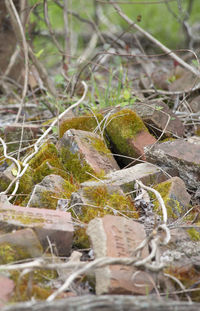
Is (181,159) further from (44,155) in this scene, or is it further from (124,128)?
(44,155)

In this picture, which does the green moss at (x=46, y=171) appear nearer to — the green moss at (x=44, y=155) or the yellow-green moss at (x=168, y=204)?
the green moss at (x=44, y=155)

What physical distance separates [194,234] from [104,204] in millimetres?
634

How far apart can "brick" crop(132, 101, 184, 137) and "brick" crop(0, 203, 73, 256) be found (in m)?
1.60

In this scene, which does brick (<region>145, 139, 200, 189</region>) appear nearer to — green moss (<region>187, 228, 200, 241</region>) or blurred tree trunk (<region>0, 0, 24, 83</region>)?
green moss (<region>187, 228, 200, 241</region>)

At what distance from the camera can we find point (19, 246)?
2.37 meters

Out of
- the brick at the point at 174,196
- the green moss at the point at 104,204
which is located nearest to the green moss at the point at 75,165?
the green moss at the point at 104,204

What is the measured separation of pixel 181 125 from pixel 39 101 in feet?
7.66

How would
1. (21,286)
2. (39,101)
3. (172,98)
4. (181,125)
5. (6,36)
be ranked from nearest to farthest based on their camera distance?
(21,286) → (181,125) → (172,98) → (39,101) → (6,36)

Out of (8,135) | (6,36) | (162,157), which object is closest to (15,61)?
(6,36)

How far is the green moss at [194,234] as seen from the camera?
2.52 m

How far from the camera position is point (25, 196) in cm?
338

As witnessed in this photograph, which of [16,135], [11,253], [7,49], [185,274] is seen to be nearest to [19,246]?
[11,253]

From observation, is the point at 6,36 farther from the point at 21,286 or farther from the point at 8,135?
the point at 21,286

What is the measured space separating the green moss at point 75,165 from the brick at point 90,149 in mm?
15
